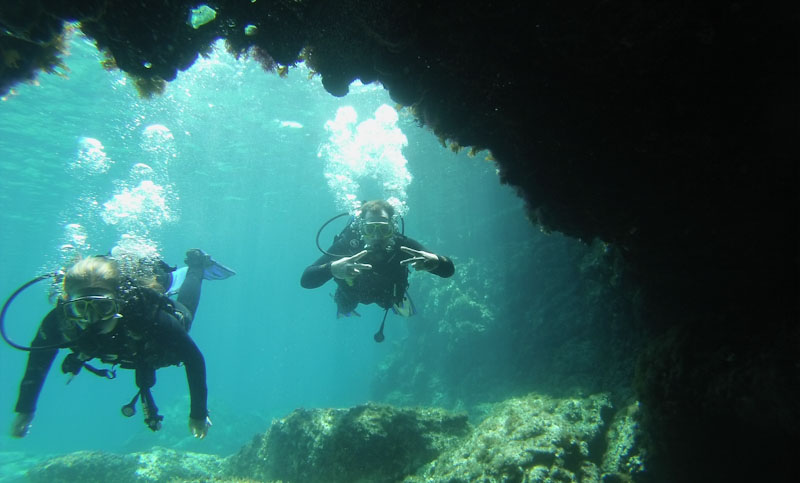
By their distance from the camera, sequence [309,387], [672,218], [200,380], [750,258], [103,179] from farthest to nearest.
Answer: [309,387] → [103,179] → [200,380] → [672,218] → [750,258]

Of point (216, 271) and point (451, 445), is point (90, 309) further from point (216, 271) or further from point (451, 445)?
point (451, 445)

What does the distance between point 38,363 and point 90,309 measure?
1.35 metres

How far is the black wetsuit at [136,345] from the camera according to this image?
4.21m

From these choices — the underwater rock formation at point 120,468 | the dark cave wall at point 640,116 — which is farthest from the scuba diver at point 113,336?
the underwater rock formation at point 120,468

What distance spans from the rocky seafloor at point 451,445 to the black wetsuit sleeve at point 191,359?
2.14 meters

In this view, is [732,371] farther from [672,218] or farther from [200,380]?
[200,380]

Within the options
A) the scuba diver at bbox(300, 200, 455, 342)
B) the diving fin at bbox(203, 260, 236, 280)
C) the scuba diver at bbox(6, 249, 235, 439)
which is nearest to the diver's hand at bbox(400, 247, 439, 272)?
the scuba diver at bbox(300, 200, 455, 342)

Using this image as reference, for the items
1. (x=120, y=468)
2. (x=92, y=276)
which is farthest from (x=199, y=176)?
(x=92, y=276)

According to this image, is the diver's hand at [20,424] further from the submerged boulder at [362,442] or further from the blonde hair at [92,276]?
the submerged boulder at [362,442]

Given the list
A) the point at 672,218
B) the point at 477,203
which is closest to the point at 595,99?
the point at 672,218

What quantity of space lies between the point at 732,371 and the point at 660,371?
547 mm

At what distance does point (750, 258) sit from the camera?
2486 mm

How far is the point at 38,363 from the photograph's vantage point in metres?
4.46

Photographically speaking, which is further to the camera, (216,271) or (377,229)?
(216,271)
